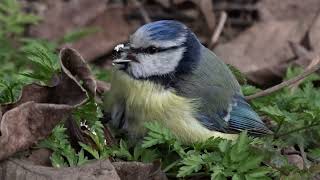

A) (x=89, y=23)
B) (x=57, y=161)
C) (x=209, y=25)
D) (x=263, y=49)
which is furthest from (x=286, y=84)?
(x=89, y=23)

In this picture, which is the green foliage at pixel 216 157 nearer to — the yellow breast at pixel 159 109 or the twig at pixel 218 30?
the yellow breast at pixel 159 109

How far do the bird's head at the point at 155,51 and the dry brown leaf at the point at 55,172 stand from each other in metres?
0.51

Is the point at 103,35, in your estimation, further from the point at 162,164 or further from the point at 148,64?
the point at 162,164

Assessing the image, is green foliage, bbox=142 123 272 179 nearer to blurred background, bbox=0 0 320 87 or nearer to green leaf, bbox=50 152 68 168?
green leaf, bbox=50 152 68 168

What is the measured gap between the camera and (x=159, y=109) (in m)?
2.55

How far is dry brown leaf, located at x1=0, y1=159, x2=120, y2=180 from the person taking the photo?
219 centimetres

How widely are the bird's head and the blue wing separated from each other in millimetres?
212

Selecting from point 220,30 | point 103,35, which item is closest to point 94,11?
point 103,35

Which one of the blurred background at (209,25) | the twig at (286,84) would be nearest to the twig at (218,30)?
the blurred background at (209,25)

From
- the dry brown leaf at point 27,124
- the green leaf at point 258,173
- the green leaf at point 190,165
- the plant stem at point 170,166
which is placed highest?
the dry brown leaf at point 27,124

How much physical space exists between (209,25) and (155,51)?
1.98 metres

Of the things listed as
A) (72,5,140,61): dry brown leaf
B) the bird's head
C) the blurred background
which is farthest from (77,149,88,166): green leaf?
(72,5,140,61): dry brown leaf

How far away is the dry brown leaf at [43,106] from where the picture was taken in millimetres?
2205

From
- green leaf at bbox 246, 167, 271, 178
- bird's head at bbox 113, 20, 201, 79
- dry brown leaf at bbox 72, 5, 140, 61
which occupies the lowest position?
dry brown leaf at bbox 72, 5, 140, 61
